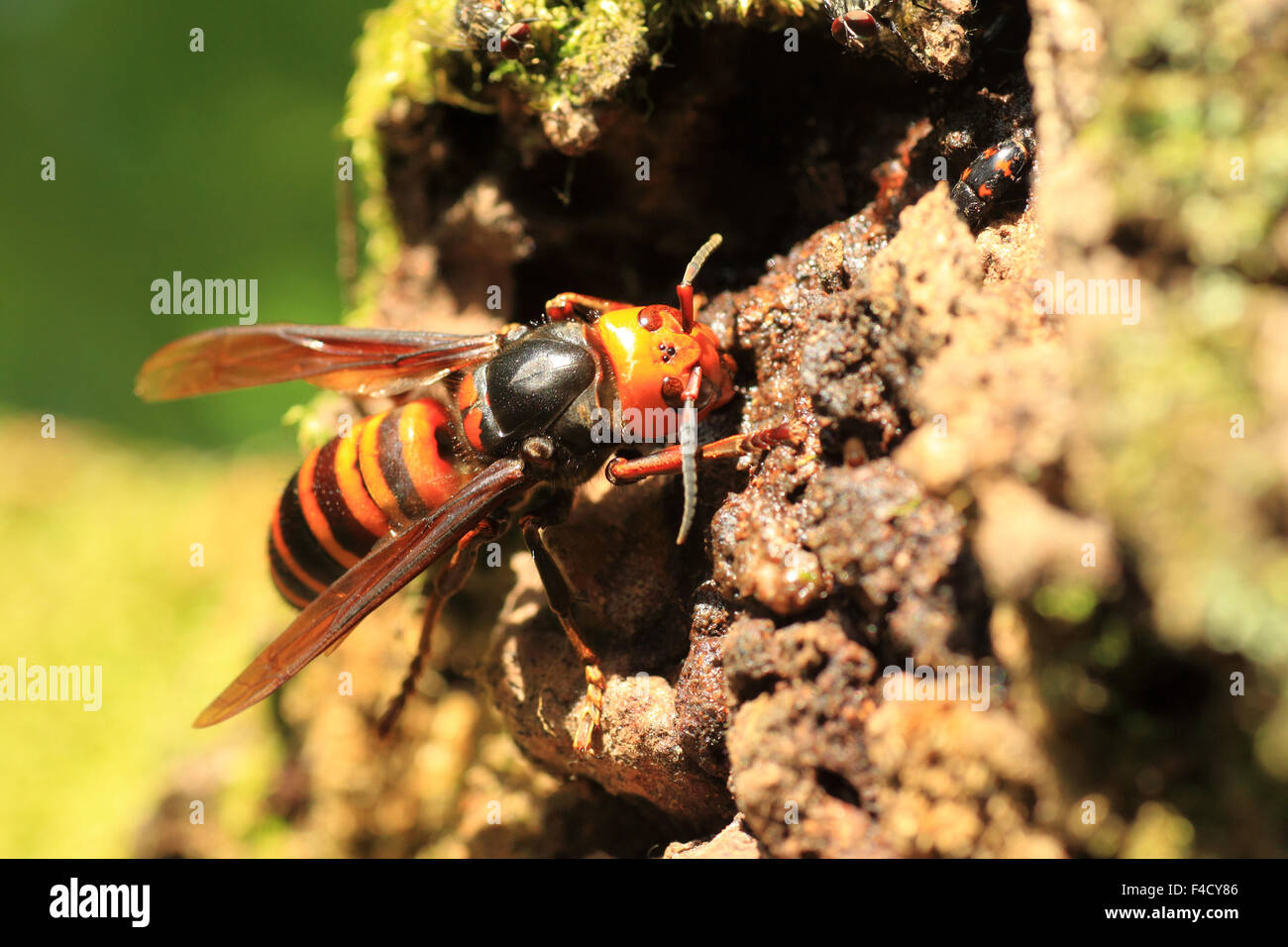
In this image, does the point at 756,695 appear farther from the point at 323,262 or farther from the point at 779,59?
the point at 323,262

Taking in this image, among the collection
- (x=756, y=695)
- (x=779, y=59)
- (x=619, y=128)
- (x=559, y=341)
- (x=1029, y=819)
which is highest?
(x=779, y=59)

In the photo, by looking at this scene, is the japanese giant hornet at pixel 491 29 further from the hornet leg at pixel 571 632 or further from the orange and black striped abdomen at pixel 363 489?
the hornet leg at pixel 571 632

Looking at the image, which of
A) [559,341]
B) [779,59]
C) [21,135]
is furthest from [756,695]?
[21,135]

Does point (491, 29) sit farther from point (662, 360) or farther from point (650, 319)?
point (662, 360)

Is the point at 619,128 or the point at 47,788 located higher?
the point at 619,128

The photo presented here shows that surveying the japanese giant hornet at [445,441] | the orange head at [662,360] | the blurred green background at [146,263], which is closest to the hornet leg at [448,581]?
the japanese giant hornet at [445,441]

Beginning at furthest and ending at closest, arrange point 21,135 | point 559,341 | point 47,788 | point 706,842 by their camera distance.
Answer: point 21,135, point 47,788, point 559,341, point 706,842
